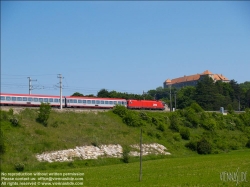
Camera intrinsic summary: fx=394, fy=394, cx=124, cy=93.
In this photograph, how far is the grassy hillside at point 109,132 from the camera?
125 feet

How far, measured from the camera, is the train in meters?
53.9

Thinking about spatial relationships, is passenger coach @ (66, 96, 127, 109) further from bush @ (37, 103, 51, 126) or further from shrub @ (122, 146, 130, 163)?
shrub @ (122, 146, 130, 163)

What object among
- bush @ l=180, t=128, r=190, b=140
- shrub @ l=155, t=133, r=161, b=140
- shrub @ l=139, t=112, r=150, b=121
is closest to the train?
shrub @ l=139, t=112, r=150, b=121

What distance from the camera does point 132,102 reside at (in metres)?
69.3

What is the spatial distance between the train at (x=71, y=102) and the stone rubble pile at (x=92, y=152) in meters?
16.1

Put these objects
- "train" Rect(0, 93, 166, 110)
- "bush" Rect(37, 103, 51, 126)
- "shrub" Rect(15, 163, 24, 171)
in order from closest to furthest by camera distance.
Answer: "shrub" Rect(15, 163, 24, 171) < "bush" Rect(37, 103, 51, 126) < "train" Rect(0, 93, 166, 110)

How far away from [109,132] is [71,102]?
1399 centimetres

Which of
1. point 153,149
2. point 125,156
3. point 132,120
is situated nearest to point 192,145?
point 153,149

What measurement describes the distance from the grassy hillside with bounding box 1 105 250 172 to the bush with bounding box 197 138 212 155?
0.65m

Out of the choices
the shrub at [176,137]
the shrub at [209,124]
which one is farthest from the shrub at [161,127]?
the shrub at [209,124]

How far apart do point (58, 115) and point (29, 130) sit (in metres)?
7.11

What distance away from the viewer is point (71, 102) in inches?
2386

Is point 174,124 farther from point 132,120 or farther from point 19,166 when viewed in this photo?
point 19,166

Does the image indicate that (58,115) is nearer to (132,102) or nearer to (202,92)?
(132,102)
